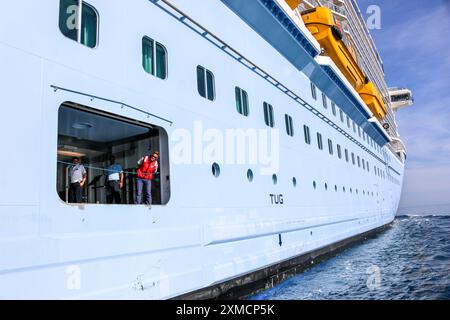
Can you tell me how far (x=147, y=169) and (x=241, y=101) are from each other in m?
3.78

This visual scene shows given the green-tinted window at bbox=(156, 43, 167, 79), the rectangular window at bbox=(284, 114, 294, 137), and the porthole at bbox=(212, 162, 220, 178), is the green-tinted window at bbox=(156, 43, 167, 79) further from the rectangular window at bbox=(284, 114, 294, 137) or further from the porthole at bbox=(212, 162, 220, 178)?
A: the rectangular window at bbox=(284, 114, 294, 137)

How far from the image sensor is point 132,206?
219 inches

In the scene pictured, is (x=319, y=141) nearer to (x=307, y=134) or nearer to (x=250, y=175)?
(x=307, y=134)

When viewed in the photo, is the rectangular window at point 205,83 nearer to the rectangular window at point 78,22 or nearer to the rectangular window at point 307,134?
the rectangular window at point 78,22

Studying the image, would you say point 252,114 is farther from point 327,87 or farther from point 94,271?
point 327,87

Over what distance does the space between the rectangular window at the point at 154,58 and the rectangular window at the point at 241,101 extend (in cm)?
258

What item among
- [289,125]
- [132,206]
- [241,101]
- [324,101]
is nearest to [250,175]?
[241,101]

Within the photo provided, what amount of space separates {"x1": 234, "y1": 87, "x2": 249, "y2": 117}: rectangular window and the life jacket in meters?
3.38

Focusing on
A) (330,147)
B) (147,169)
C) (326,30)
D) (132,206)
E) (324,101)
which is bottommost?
(132,206)

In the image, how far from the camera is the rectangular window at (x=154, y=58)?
6.45m

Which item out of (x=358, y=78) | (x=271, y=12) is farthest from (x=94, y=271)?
(x=358, y=78)

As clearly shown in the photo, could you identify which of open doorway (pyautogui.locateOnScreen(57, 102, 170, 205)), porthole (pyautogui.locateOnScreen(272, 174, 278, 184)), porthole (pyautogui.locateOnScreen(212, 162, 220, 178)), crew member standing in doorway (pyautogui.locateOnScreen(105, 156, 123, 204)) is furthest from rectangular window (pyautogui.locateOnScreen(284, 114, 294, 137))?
crew member standing in doorway (pyautogui.locateOnScreen(105, 156, 123, 204))

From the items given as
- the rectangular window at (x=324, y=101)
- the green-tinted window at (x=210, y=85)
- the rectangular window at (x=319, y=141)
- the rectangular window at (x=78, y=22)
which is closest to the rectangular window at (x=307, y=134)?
the rectangular window at (x=319, y=141)

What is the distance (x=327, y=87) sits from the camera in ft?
54.2
